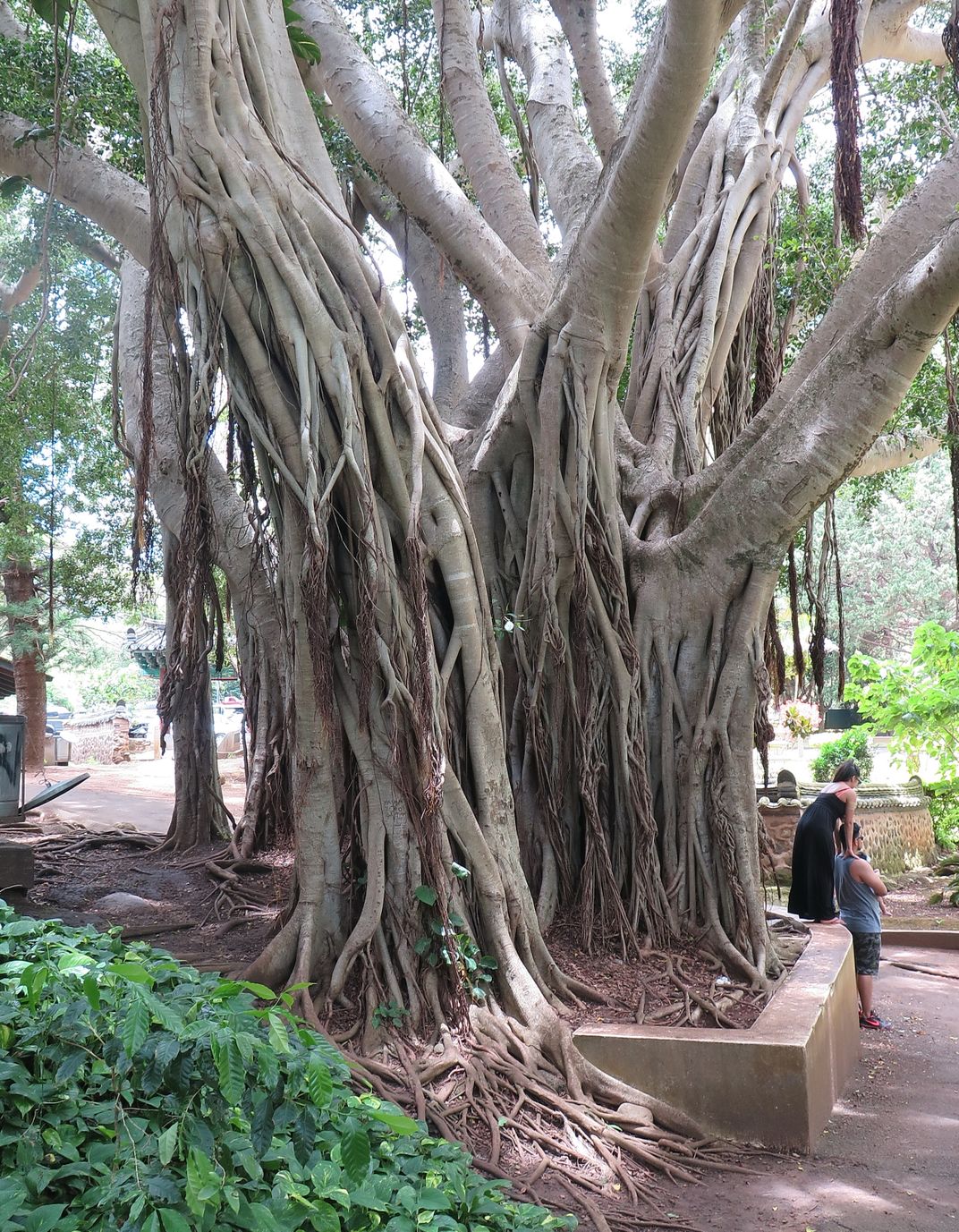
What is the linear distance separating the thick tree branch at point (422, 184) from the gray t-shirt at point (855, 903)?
2968mm

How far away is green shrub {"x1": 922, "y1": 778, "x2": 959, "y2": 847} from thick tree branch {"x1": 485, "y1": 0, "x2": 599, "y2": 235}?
6.19 m

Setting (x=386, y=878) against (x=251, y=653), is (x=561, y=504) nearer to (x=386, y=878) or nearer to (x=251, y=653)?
(x=386, y=878)

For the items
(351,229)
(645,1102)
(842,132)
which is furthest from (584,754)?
(842,132)

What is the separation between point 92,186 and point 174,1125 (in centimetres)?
493

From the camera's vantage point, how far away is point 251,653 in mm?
6574

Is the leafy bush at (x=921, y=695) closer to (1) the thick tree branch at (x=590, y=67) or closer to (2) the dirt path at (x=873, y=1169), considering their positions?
(2) the dirt path at (x=873, y=1169)

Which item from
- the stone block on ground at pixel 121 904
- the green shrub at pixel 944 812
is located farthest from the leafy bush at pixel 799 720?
the stone block on ground at pixel 121 904

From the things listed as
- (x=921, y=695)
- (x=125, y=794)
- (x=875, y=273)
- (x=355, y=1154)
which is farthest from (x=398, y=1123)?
(x=125, y=794)

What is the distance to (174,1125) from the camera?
6.20ft

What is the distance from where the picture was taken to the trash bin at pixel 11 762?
6328 mm

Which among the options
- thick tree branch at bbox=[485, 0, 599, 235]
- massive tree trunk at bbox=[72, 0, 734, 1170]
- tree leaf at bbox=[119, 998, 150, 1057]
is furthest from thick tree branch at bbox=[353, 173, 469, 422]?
tree leaf at bbox=[119, 998, 150, 1057]

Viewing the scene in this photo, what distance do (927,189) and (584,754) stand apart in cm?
272

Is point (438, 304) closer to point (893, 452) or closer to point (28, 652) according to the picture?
point (893, 452)

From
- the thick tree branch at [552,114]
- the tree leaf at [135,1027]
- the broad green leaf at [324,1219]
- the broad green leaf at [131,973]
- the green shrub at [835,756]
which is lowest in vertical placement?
the broad green leaf at [324,1219]
